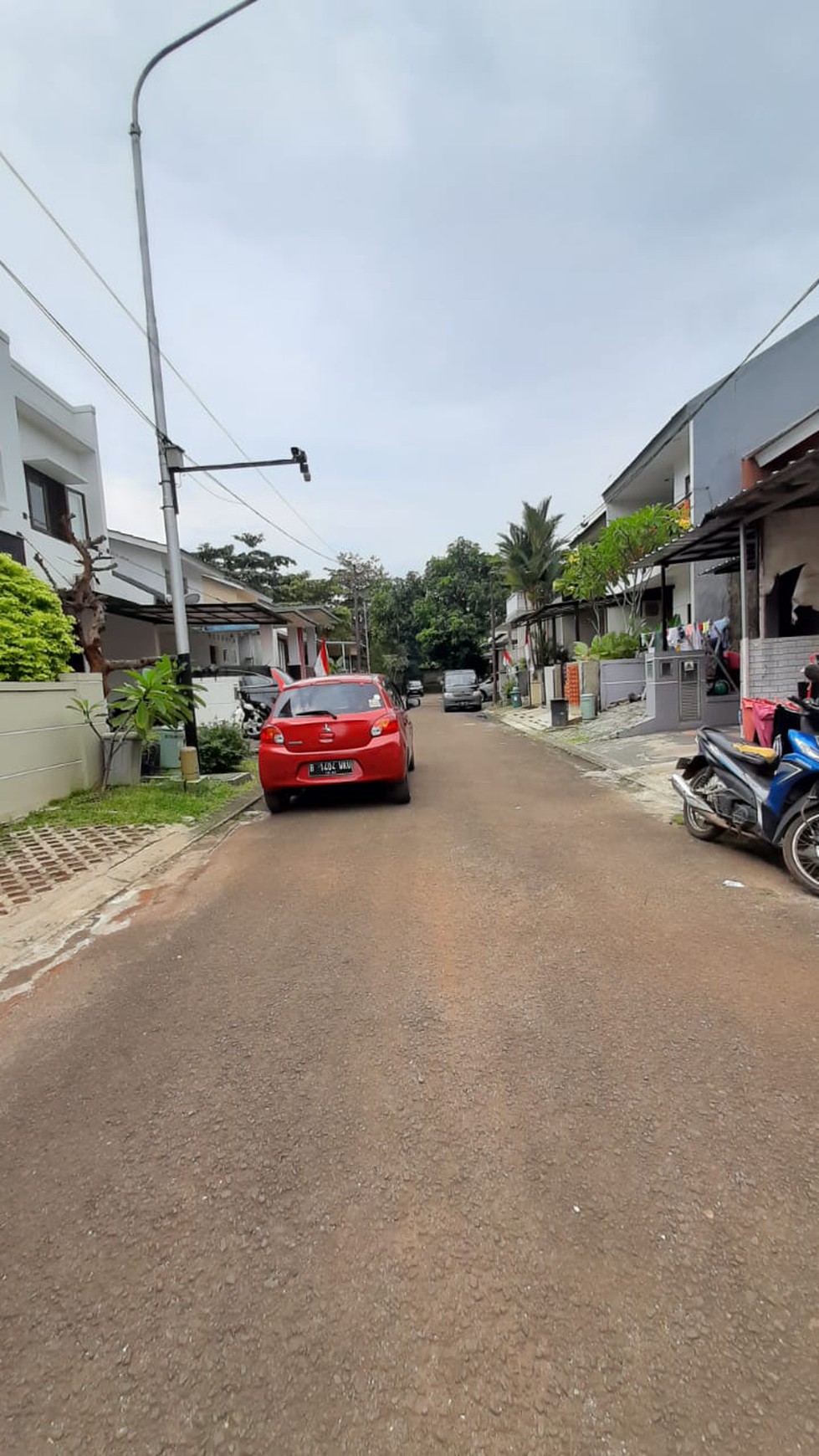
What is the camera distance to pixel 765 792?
4.91 meters

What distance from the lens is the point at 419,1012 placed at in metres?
3.12

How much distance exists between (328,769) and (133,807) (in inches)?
93.2

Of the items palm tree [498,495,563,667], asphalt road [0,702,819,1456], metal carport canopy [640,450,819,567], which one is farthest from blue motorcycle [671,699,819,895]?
palm tree [498,495,563,667]

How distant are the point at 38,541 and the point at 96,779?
5.57 metres

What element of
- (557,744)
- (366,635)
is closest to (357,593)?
(366,635)

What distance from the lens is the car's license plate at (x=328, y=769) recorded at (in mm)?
7430

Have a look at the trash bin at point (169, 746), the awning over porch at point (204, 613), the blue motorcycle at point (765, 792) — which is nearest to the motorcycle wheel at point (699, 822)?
the blue motorcycle at point (765, 792)

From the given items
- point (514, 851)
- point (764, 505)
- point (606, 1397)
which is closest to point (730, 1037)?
point (606, 1397)

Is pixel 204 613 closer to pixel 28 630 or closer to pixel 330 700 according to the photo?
pixel 28 630

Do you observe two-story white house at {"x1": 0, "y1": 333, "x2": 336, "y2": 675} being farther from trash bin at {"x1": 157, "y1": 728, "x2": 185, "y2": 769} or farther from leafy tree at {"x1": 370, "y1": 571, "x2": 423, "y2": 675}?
leafy tree at {"x1": 370, "y1": 571, "x2": 423, "y2": 675}

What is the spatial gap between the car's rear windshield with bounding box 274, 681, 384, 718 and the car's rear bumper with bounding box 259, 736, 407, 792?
16.4 inches

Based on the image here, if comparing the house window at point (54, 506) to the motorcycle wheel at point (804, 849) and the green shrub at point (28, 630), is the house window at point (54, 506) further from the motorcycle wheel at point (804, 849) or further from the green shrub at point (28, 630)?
the motorcycle wheel at point (804, 849)

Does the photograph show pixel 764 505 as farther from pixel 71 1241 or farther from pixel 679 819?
pixel 71 1241

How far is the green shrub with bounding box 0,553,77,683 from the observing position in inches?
309
